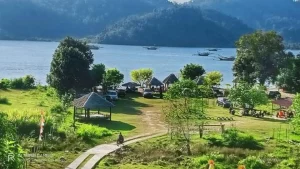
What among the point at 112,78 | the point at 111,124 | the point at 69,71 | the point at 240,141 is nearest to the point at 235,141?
the point at 240,141

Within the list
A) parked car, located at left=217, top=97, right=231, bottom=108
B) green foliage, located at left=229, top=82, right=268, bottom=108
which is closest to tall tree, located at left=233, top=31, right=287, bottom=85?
parked car, located at left=217, top=97, right=231, bottom=108

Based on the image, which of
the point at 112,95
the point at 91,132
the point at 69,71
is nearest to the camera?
the point at 91,132

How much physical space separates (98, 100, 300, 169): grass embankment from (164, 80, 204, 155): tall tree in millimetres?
1131

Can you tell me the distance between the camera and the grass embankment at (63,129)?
3238 centimetres

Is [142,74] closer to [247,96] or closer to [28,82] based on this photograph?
[28,82]

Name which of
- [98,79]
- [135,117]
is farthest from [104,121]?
[98,79]

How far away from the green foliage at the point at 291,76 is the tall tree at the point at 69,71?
3209 cm

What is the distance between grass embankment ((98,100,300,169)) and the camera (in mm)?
30469

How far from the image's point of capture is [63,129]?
1548 inches

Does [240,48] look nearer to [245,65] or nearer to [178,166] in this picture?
[245,65]

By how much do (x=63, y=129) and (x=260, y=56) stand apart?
48705 millimetres

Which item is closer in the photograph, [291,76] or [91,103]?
[91,103]

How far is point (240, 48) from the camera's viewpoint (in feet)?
273

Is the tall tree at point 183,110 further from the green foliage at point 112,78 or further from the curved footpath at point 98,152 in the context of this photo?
the green foliage at point 112,78
